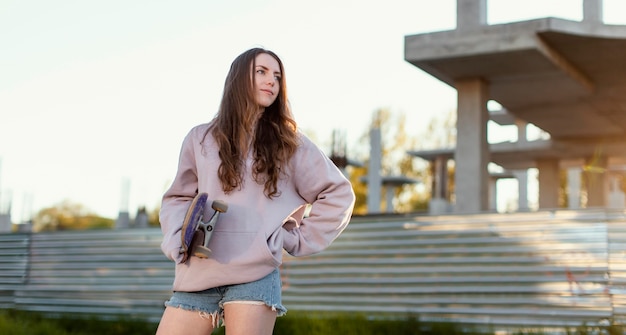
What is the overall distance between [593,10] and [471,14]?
1.90 m

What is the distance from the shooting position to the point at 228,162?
2.99 m

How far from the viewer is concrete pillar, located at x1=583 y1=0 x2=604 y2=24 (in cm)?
1264

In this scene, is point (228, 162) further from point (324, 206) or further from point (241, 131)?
point (324, 206)

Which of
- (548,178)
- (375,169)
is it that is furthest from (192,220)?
(548,178)

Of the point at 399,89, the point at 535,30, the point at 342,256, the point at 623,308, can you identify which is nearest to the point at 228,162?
the point at 623,308

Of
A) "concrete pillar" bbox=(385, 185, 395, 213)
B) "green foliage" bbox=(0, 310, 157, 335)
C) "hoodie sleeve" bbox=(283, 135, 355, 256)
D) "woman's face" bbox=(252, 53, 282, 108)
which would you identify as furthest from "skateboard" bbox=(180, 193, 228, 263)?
"concrete pillar" bbox=(385, 185, 395, 213)

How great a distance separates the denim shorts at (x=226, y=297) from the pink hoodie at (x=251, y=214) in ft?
0.09

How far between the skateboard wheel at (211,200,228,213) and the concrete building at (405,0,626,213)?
938cm

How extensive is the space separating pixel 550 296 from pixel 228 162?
17.6 ft

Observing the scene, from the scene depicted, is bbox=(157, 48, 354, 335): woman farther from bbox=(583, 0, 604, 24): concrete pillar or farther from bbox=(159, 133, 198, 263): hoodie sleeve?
bbox=(583, 0, 604, 24): concrete pillar

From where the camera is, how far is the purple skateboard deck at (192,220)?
2.84m

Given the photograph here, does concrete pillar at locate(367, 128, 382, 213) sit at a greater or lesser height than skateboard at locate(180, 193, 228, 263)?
greater

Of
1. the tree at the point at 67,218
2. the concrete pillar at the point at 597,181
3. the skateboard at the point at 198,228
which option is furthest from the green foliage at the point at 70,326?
the tree at the point at 67,218

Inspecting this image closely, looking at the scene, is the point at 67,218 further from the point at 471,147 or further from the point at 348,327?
the point at 348,327
